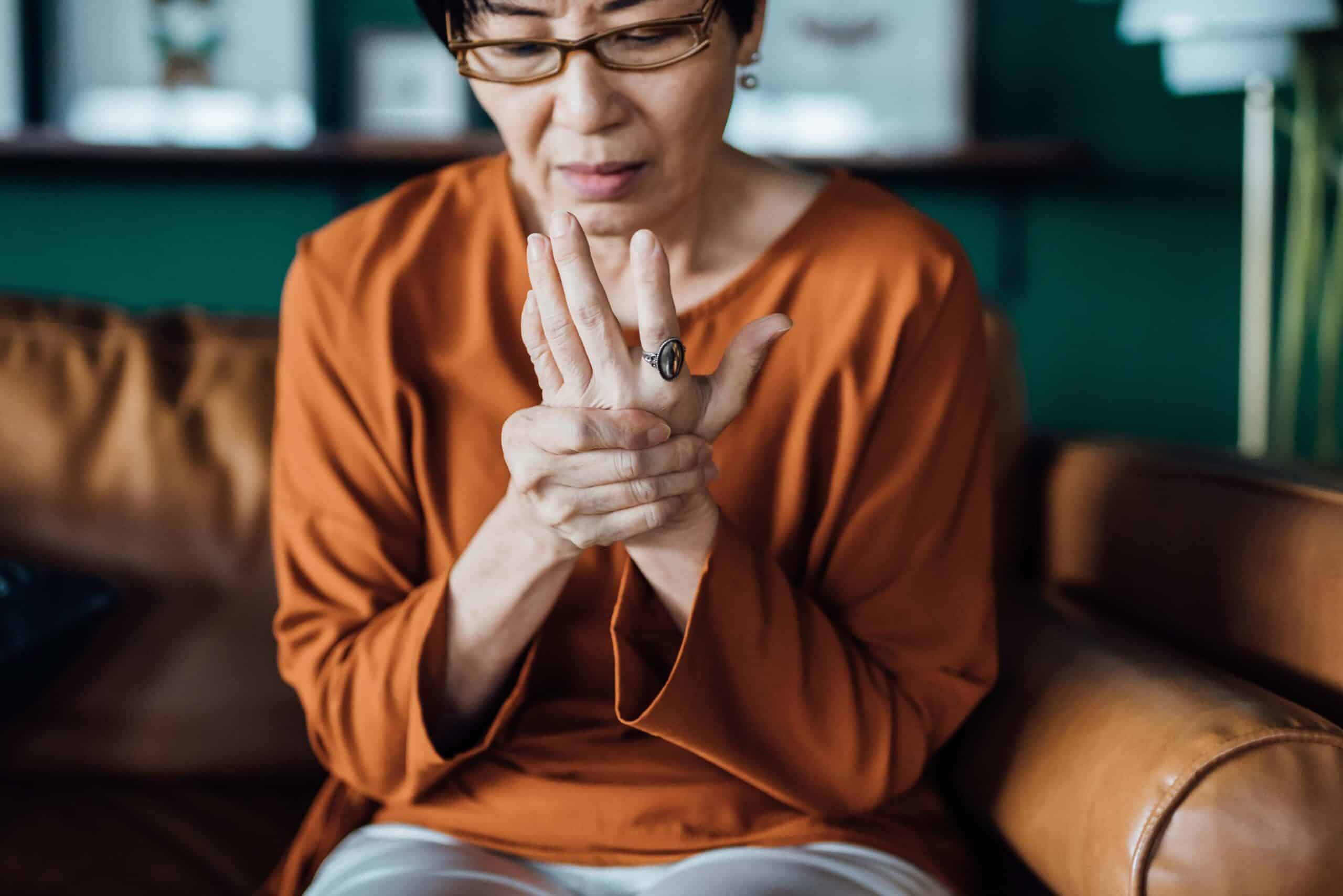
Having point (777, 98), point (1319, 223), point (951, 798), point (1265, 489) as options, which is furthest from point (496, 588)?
point (1319, 223)

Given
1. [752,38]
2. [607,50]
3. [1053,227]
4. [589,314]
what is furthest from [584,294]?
[1053,227]

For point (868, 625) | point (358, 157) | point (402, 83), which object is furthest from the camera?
point (402, 83)

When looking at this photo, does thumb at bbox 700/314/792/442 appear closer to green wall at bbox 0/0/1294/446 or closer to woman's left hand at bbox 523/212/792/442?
woman's left hand at bbox 523/212/792/442

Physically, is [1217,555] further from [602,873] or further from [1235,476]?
[602,873]

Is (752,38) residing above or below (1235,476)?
above

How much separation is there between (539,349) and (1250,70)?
1.80 meters

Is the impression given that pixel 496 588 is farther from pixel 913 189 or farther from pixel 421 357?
pixel 913 189

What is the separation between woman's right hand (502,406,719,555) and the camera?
2.48ft

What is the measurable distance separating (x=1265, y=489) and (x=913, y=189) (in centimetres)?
153

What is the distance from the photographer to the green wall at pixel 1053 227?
2350 mm

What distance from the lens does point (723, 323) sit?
101 cm

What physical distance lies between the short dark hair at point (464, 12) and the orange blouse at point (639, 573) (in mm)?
175

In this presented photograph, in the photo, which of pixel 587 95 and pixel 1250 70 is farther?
pixel 1250 70

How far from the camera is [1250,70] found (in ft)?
6.75
